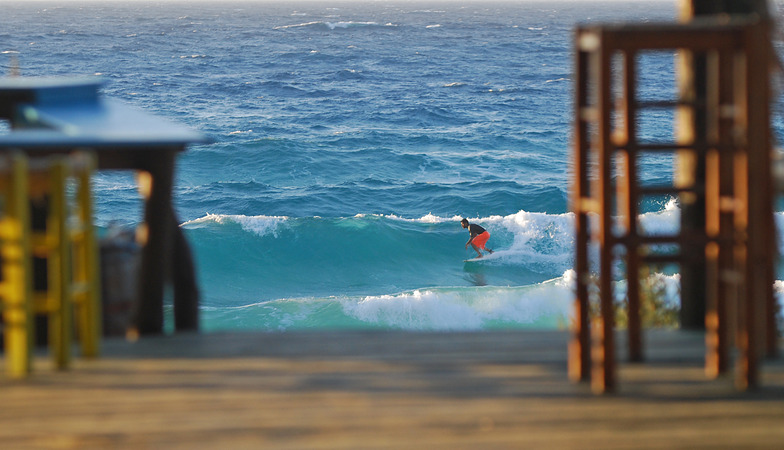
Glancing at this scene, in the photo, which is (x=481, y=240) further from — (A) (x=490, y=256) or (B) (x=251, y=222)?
(B) (x=251, y=222)

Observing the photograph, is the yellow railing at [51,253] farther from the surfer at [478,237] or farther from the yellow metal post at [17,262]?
the surfer at [478,237]

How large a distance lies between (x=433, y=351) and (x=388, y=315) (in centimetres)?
1062

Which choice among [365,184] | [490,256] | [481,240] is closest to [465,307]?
[490,256]

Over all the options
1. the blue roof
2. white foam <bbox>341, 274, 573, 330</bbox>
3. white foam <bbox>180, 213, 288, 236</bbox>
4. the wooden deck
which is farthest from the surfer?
the wooden deck

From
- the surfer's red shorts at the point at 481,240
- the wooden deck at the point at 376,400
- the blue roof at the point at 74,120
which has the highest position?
the blue roof at the point at 74,120

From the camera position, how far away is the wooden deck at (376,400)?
3.39 m

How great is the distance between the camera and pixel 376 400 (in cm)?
382

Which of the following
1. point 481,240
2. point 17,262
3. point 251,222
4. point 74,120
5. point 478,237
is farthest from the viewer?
point 251,222

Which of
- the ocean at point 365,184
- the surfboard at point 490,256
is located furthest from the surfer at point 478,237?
the ocean at point 365,184

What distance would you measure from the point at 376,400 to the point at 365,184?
23.2 metres

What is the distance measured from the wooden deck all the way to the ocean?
216 inches

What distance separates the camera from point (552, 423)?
11.6ft

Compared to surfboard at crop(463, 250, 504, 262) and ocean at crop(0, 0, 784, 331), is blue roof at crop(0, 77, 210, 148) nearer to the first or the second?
ocean at crop(0, 0, 784, 331)

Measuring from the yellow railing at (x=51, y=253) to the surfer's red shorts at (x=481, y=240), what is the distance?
1611 centimetres
